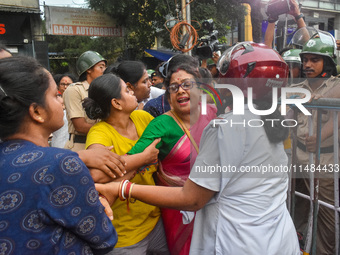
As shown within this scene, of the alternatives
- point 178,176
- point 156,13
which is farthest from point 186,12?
point 178,176

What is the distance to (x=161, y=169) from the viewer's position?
77.0 inches

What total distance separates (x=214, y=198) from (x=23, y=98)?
906 mm

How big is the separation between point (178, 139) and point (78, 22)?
1046cm

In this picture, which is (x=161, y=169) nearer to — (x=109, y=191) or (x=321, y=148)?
(x=109, y=191)

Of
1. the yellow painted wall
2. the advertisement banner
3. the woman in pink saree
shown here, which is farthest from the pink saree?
the yellow painted wall

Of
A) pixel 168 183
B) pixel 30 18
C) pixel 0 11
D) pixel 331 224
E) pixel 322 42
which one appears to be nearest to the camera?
pixel 168 183

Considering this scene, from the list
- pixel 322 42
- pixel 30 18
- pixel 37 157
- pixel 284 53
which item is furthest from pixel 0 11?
pixel 37 157

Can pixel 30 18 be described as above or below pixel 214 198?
above

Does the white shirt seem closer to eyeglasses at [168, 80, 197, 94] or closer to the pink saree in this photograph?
the pink saree

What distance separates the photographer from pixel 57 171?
1.03m

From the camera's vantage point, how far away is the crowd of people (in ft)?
3.37

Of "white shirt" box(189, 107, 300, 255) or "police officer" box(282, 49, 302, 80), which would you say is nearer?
"white shirt" box(189, 107, 300, 255)

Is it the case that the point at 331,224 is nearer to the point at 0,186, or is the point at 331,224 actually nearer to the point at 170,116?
the point at 170,116

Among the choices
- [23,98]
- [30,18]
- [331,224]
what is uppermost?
[30,18]
